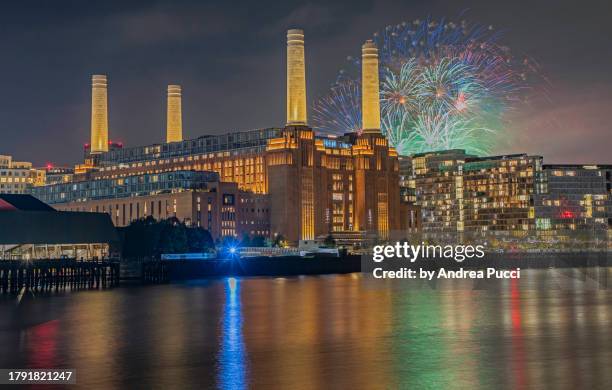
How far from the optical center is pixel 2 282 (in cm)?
10200

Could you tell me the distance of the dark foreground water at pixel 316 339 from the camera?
138 feet

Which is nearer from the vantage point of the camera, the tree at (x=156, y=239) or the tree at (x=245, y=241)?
the tree at (x=156, y=239)

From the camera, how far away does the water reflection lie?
4156 cm

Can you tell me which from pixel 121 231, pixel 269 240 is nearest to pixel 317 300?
pixel 121 231

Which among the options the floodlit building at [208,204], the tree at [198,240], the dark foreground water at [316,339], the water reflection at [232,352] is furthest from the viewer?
the floodlit building at [208,204]

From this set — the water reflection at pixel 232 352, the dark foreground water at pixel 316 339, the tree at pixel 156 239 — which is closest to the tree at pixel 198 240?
the tree at pixel 156 239

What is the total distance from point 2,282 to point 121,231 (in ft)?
132

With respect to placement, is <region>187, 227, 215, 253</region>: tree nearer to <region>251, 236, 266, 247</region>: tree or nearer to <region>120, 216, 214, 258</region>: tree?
<region>120, 216, 214, 258</region>: tree

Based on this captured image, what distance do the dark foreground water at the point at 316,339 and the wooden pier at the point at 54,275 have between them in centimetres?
1133

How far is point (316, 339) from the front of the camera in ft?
182

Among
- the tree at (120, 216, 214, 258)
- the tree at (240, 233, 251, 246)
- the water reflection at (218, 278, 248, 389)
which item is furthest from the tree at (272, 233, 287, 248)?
the water reflection at (218, 278, 248, 389)

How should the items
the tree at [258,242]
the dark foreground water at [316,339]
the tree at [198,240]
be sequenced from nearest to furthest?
the dark foreground water at [316,339] < the tree at [198,240] < the tree at [258,242]

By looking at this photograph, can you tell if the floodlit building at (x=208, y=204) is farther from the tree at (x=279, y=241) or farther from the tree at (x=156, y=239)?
the tree at (x=156, y=239)

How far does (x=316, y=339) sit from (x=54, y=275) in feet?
200
